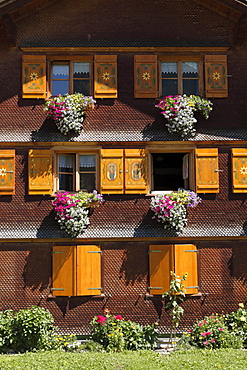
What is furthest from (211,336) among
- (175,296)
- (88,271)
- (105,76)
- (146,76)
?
(105,76)

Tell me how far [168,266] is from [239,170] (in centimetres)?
357

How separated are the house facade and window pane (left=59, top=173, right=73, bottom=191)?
1.3 inches

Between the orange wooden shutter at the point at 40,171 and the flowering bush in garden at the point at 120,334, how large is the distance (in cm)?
404

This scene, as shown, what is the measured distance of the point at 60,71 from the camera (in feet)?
50.3

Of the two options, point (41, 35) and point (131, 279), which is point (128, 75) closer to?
point (41, 35)

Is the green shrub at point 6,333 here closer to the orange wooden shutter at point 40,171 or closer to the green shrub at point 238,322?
the orange wooden shutter at point 40,171

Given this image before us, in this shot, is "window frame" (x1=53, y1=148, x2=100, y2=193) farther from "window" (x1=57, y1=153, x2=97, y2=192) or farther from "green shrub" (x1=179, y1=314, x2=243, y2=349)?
"green shrub" (x1=179, y1=314, x2=243, y2=349)

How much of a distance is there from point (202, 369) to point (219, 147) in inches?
263

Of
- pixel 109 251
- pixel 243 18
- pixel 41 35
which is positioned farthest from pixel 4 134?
pixel 243 18

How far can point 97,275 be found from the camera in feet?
47.0

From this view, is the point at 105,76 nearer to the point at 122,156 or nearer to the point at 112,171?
the point at 122,156

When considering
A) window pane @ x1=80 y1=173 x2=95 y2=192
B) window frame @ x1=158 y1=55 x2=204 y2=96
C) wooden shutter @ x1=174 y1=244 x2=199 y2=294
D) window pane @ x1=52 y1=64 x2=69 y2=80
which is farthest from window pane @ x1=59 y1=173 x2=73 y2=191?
window frame @ x1=158 y1=55 x2=204 y2=96

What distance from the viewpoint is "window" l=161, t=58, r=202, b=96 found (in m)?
15.3

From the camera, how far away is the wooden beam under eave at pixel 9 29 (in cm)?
1456
